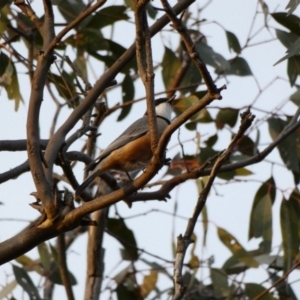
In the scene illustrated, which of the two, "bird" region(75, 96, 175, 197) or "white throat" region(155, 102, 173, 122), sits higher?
"white throat" region(155, 102, 173, 122)

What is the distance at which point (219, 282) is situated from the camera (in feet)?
13.5

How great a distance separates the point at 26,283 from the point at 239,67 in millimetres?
1587

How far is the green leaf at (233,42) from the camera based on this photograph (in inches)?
164

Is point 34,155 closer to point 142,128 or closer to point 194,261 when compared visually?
point 142,128

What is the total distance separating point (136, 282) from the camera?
438cm

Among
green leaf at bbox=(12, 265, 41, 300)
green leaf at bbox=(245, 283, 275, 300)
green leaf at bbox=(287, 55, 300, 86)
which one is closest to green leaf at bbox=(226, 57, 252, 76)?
green leaf at bbox=(287, 55, 300, 86)

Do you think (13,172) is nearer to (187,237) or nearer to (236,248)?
(187,237)

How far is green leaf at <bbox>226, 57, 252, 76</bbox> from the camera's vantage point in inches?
167

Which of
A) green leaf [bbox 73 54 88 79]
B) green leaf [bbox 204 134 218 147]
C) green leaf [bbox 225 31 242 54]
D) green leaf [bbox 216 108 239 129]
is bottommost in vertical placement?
green leaf [bbox 204 134 218 147]

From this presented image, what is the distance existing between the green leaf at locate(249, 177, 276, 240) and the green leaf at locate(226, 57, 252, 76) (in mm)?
609

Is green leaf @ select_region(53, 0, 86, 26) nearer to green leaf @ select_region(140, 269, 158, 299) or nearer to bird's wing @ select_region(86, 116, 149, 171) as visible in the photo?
bird's wing @ select_region(86, 116, 149, 171)

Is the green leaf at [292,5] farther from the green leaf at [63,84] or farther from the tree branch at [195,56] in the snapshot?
the green leaf at [63,84]

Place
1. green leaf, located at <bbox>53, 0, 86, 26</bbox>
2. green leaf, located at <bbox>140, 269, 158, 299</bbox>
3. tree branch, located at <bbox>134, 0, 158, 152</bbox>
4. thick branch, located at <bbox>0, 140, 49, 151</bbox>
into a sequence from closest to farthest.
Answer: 1. tree branch, located at <bbox>134, 0, 158, 152</bbox>
2. thick branch, located at <bbox>0, 140, 49, 151</bbox>
3. green leaf, located at <bbox>53, 0, 86, 26</bbox>
4. green leaf, located at <bbox>140, 269, 158, 299</bbox>

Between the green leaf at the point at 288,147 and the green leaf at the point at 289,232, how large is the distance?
0.58 feet
